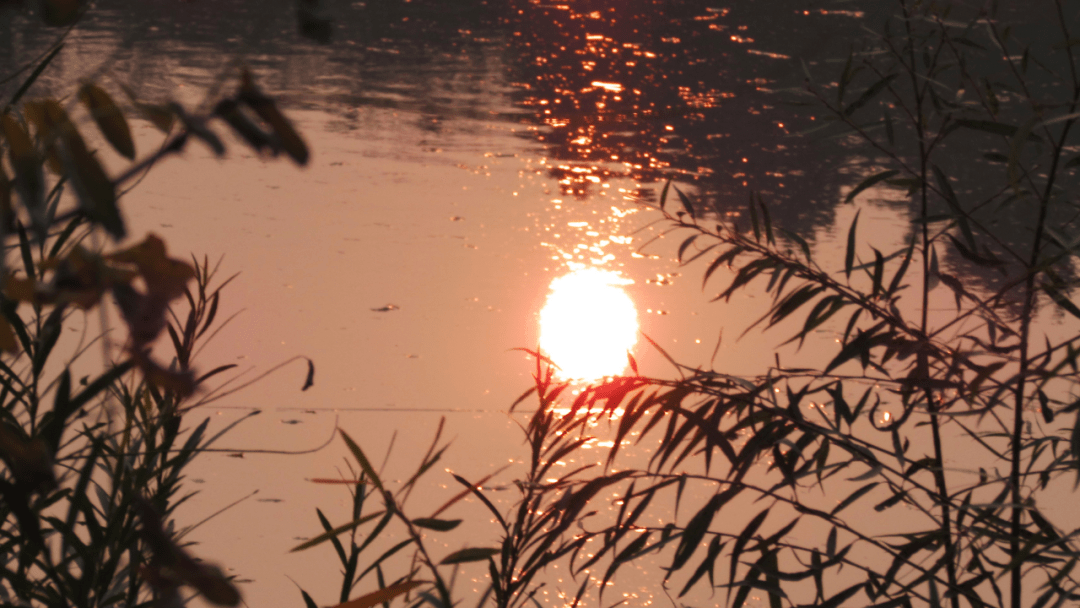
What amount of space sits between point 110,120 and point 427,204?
320 cm

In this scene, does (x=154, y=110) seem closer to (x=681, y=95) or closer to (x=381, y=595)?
(x=381, y=595)

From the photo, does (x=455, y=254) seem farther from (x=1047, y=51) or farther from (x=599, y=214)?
(x=1047, y=51)

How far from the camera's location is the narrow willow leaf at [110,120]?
1.18 feet

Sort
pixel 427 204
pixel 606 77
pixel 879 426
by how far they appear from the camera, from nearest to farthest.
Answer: pixel 879 426 < pixel 427 204 < pixel 606 77

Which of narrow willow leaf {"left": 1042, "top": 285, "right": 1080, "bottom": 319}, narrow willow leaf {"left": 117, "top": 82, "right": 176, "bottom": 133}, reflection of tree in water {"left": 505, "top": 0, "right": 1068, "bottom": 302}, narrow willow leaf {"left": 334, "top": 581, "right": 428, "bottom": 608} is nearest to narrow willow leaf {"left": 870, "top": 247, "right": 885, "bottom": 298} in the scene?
narrow willow leaf {"left": 1042, "top": 285, "right": 1080, "bottom": 319}

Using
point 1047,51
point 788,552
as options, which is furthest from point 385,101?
point 1047,51

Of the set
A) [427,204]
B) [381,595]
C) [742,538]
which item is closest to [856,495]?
[742,538]

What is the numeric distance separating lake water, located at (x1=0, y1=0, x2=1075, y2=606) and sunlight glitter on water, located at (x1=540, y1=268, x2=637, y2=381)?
0.15 feet

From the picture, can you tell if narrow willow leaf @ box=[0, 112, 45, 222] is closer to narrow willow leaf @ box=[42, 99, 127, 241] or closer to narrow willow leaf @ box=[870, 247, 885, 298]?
narrow willow leaf @ box=[42, 99, 127, 241]

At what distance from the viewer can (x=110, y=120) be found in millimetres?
375

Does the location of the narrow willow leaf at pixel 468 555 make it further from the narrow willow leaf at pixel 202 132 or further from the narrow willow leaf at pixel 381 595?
the narrow willow leaf at pixel 202 132

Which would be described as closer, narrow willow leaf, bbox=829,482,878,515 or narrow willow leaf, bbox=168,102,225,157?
narrow willow leaf, bbox=168,102,225,157

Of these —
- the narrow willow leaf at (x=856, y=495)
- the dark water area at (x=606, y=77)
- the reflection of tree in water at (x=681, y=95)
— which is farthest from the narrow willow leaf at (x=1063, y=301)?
the reflection of tree in water at (x=681, y=95)

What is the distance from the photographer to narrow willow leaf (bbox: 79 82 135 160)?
359 millimetres
